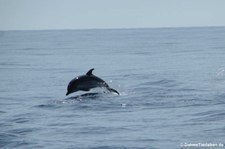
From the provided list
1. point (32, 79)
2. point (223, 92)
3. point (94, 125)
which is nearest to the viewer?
point (94, 125)

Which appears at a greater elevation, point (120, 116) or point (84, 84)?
point (84, 84)

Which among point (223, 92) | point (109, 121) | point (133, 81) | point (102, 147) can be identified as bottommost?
point (102, 147)

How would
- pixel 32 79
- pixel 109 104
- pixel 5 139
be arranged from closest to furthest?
pixel 5 139, pixel 109 104, pixel 32 79

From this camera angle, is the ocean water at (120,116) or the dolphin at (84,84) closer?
the ocean water at (120,116)

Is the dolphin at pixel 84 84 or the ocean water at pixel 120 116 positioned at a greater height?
the dolphin at pixel 84 84

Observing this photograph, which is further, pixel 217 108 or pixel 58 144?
pixel 217 108

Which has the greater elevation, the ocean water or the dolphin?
the dolphin

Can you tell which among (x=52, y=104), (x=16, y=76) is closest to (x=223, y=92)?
(x=52, y=104)

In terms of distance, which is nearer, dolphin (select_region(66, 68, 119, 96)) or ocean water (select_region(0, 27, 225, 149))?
ocean water (select_region(0, 27, 225, 149))

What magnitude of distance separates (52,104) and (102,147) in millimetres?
7739

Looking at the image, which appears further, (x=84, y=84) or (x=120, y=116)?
(x=84, y=84)

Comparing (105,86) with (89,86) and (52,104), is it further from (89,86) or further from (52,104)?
(52,104)

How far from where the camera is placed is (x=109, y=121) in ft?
59.7

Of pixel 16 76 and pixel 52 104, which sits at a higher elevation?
pixel 16 76
